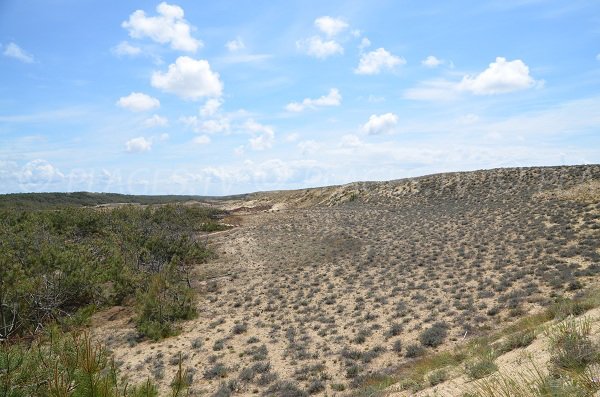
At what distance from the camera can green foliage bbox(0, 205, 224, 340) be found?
14633 millimetres

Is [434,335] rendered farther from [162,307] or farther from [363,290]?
[162,307]

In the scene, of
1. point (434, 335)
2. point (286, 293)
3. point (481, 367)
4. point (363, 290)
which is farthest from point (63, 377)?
point (286, 293)

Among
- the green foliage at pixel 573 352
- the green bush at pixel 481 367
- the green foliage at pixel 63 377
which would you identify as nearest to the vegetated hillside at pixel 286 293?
the green foliage at pixel 63 377

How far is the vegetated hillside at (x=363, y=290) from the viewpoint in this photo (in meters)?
12.0

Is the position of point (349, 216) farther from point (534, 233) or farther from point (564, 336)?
point (564, 336)

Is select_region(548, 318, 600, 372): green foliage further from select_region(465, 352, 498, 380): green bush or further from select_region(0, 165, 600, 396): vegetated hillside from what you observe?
select_region(0, 165, 600, 396): vegetated hillside

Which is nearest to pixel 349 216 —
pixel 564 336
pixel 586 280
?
pixel 586 280

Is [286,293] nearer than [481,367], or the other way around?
[481,367]

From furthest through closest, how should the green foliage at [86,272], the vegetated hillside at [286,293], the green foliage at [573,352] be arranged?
the green foliage at [86,272] → the vegetated hillside at [286,293] → the green foliage at [573,352]

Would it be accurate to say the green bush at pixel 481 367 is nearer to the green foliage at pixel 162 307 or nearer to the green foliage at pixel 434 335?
the green foliage at pixel 434 335

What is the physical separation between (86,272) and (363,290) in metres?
13.6

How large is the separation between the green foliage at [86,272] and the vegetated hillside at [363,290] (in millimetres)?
1498

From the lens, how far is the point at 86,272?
18031 mm

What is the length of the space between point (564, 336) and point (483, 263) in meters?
15.5
